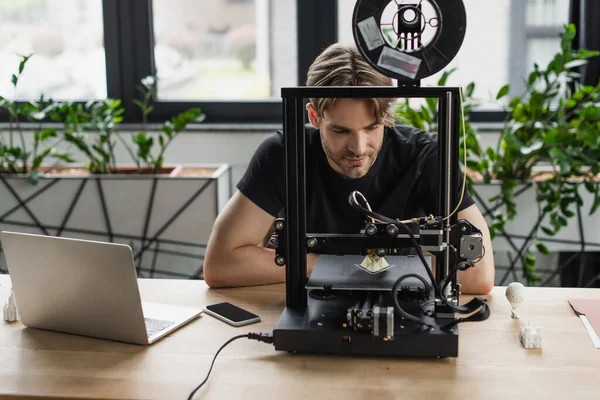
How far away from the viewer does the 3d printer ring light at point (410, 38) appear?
1355mm

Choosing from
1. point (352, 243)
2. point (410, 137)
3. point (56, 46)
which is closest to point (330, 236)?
point (352, 243)

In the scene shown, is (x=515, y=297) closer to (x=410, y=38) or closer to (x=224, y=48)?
(x=410, y=38)

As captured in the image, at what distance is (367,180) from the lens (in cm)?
196

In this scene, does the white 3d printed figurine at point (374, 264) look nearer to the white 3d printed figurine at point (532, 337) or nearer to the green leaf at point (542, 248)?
the white 3d printed figurine at point (532, 337)

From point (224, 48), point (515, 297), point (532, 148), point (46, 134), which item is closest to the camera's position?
point (515, 297)

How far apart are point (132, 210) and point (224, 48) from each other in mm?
862

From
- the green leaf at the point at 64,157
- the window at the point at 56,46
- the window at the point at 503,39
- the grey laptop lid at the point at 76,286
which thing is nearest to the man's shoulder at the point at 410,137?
the grey laptop lid at the point at 76,286

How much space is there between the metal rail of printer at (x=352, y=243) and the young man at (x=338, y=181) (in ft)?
0.47

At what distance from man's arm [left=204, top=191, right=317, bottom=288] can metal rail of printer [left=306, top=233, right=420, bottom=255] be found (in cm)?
20

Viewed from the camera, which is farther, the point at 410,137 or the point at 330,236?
the point at 410,137

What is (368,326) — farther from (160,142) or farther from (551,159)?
(160,142)

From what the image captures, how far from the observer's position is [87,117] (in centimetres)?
310

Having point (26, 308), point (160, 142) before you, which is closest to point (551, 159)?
point (160, 142)

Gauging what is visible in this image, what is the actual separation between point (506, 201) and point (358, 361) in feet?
5.22
